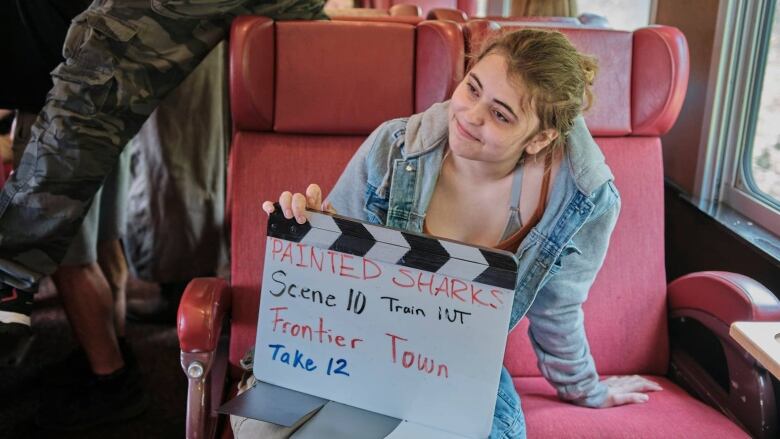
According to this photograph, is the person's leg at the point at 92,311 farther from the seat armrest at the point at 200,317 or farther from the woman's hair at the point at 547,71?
the woman's hair at the point at 547,71

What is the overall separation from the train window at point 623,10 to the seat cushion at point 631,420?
1.44 m

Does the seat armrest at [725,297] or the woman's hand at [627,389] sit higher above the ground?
the seat armrest at [725,297]

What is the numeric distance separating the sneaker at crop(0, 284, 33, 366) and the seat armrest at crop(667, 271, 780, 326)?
1583 millimetres

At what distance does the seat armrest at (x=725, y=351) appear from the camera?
1.61 m

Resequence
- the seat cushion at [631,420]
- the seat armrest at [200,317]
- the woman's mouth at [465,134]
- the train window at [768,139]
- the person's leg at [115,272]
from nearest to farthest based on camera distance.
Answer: the woman's mouth at [465,134]
the seat armrest at [200,317]
the seat cushion at [631,420]
the train window at [768,139]
the person's leg at [115,272]

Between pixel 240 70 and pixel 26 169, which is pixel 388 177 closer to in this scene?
pixel 240 70

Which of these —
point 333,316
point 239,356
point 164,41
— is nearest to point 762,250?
point 333,316

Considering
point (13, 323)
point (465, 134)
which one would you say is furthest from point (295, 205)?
point (13, 323)

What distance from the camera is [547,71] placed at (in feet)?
4.46

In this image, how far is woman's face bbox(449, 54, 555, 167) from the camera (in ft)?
4.45

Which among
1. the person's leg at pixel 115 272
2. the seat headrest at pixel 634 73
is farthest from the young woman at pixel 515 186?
the person's leg at pixel 115 272

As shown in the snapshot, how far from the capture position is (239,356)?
177 cm

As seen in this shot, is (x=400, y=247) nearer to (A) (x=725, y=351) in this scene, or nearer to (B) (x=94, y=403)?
(A) (x=725, y=351)

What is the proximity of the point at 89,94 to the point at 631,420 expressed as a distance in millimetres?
1439
